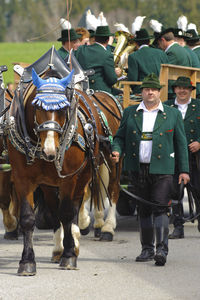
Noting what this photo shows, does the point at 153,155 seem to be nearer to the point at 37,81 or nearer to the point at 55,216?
the point at 55,216

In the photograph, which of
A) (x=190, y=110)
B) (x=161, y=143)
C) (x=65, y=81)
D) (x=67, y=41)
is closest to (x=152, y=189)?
(x=161, y=143)

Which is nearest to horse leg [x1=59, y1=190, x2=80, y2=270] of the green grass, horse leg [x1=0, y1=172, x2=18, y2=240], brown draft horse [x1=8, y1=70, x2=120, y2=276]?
brown draft horse [x1=8, y1=70, x2=120, y2=276]

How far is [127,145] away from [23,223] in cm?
140

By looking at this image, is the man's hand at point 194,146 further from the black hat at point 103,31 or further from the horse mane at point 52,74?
the horse mane at point 52,74

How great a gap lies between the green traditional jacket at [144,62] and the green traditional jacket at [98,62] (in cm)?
47

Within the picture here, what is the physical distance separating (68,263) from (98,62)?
11.9ft

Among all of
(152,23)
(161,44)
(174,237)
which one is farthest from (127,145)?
(152,23)

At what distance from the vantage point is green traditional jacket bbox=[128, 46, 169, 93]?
1095 centimetres

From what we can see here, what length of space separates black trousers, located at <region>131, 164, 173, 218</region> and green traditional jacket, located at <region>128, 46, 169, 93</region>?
3.17 metres

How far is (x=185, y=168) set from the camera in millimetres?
7984

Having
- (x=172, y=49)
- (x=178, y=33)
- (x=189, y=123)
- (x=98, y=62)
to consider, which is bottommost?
(x=189, y=123)

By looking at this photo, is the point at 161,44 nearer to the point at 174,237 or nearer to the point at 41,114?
the point at 174,237

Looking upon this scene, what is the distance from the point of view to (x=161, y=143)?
7.91 meters

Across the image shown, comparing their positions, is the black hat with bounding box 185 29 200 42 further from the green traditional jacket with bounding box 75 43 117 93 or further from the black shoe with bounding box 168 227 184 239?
the black shoe with bounding box 168 227 184 239
